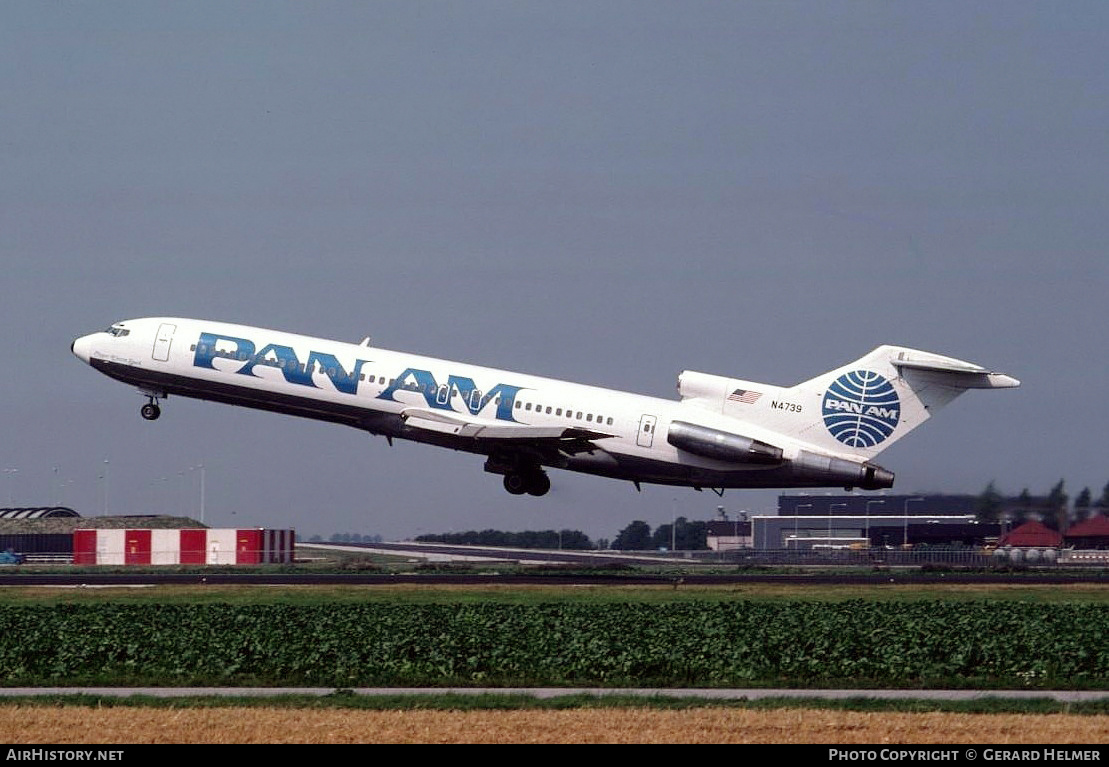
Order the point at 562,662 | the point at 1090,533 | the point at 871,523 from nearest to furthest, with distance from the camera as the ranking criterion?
the point at 562,662 → the point at 1090,533 → the point at 871,523

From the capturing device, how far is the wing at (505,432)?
54406mm

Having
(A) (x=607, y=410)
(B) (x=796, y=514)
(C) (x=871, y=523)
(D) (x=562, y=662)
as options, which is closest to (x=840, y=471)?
(A) (x=607, y=410)

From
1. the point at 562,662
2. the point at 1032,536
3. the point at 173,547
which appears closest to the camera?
the point at 562,662

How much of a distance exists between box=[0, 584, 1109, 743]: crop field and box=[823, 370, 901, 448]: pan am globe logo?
14.6m

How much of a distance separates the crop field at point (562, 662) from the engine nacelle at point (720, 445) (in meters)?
14.2

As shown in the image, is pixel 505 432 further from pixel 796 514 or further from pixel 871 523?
pixel 796 514

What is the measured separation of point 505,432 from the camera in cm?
5488

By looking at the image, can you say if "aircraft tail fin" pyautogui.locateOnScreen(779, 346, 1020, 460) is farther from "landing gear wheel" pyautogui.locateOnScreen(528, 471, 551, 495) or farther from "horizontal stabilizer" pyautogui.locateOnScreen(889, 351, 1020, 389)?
"landing gear wheel" pyautogui.locateOnScreen(528, 471, 551, 495)

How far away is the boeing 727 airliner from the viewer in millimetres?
55875

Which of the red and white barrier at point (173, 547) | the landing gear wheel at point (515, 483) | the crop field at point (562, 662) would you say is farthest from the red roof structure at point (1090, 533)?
the red and white barrier at point (173, 547)

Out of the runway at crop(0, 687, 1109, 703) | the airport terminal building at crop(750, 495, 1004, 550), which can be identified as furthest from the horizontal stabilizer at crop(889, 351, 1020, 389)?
the runway at crop(0, 687, 1109, 703)

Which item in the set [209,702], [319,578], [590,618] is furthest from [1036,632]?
[319,578]

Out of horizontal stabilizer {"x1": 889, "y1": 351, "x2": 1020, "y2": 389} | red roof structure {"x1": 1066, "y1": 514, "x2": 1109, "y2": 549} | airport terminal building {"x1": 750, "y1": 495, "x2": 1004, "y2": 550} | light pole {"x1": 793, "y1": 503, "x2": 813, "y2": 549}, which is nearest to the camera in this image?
horizontal stabilizer {"x1": 889, "y1": 351, "x2": 1020, "y2": 389}

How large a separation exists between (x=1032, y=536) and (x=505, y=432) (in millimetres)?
23607
